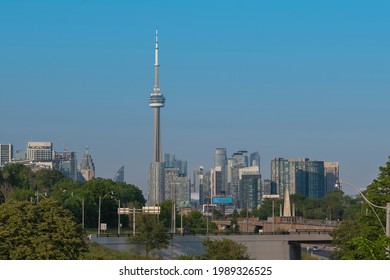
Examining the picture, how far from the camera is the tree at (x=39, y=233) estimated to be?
64.0 m

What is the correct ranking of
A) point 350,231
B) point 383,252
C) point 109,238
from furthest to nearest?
1. point 109,238
2. point 350,231
3. point 383,252

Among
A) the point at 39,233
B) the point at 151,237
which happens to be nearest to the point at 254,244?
the point at 151,237

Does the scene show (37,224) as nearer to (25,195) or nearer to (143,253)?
(143,253)

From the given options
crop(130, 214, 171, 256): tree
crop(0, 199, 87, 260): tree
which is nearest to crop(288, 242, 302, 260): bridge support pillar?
crop(130, 214, 171, 256): tree

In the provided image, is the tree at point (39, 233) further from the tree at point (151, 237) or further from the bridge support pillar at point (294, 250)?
the bridge support pillar at point (294, 250)

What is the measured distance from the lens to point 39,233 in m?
68.2

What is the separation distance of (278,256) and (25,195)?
41.1 metres

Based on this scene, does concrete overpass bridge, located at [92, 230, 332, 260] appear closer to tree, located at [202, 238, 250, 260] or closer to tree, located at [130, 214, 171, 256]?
tree, located at [130, 214, 171, 256]

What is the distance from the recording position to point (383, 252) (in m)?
42.6

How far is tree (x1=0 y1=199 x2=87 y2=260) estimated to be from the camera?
64.0 meters

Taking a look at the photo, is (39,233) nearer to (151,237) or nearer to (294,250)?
(151,237)

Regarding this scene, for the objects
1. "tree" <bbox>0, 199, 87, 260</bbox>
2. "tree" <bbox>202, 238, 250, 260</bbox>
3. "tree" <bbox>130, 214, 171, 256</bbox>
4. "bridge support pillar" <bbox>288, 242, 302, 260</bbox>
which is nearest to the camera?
"tree" <bbox>0, 199, 87, 260</bbox>
